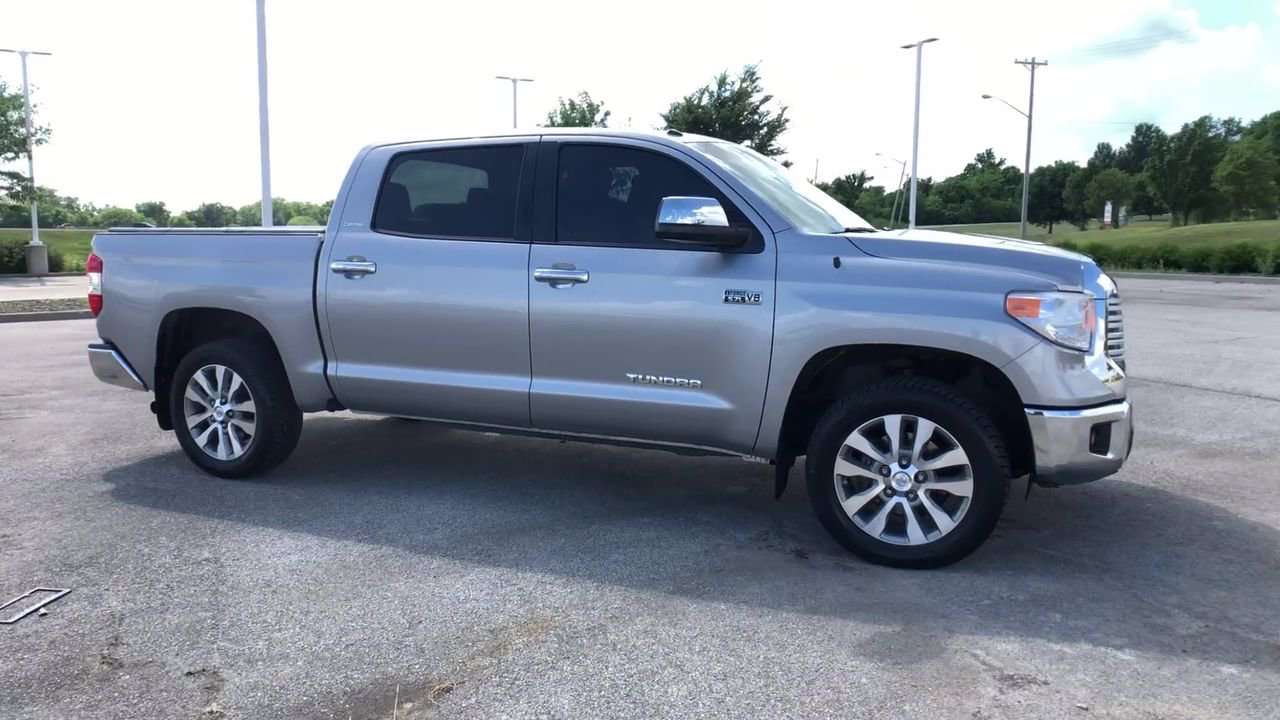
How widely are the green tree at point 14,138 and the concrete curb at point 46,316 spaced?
10.9 metres

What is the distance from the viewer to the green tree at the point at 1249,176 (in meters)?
73.6

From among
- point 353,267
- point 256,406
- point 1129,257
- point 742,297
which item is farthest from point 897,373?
point 1129,257

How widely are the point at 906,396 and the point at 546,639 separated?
1.81m

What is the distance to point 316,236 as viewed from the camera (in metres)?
5.36

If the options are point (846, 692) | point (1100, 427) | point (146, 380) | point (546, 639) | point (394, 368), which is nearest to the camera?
point (846, 692)

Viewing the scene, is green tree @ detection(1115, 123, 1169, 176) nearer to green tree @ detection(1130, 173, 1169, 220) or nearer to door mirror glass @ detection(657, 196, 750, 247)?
green tree @ detection(1130, 173, 1169, 220)

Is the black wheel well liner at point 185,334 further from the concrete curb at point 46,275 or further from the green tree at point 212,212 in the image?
the green tree at point 212,212

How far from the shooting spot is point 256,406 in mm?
5430

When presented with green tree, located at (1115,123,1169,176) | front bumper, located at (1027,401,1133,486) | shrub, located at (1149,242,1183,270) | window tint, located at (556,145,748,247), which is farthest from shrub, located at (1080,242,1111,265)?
green tree, located at (1115,123,1169,176)

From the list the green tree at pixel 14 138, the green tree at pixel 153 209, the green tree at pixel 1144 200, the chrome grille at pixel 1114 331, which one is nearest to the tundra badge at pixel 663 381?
the chrome grille at pixel 1114 331

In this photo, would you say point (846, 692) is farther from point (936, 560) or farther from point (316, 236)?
point (316, 236)

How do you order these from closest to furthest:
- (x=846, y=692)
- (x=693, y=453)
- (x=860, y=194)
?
(x=846, y=692) < (x=693, y=453) < (x=860, y=194)

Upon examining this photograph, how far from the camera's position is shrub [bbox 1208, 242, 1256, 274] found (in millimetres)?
32156

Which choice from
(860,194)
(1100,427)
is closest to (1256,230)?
(860,194)
